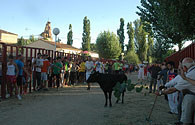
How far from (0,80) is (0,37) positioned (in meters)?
54.8

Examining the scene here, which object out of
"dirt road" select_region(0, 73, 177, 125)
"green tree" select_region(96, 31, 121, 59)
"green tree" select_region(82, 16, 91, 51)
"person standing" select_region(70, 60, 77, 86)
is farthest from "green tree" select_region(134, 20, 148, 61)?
"dirt road" select_region(0, 73, 177, 125)

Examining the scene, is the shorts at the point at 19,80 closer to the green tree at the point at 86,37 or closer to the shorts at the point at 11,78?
the shorts at the point at 11,78

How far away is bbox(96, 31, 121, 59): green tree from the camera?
51.8 m

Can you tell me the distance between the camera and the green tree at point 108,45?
51.8 m

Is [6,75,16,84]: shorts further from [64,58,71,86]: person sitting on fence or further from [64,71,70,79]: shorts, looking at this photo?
[64,71,70,79]: shorts

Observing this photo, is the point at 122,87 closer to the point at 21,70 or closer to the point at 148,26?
the point at 21,70

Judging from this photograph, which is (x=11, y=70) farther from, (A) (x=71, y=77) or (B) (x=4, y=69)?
(A) (x=71, y=77)

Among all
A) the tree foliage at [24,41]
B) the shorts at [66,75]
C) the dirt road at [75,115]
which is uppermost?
the tree foliage at [24,41]

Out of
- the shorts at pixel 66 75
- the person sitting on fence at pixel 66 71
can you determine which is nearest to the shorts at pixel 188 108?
the person sitting on fence at pixel 66 71

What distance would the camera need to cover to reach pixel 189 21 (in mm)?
9844

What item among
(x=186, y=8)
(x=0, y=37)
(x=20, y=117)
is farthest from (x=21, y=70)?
(x=0, y=37)

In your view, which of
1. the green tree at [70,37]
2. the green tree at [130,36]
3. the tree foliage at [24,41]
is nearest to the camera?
the green tree at [130,36]

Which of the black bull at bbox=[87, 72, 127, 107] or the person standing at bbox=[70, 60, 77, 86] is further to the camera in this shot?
the person standing at bbox=[70, 60, 77, 86]

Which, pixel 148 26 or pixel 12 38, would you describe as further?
pixel 12 38
